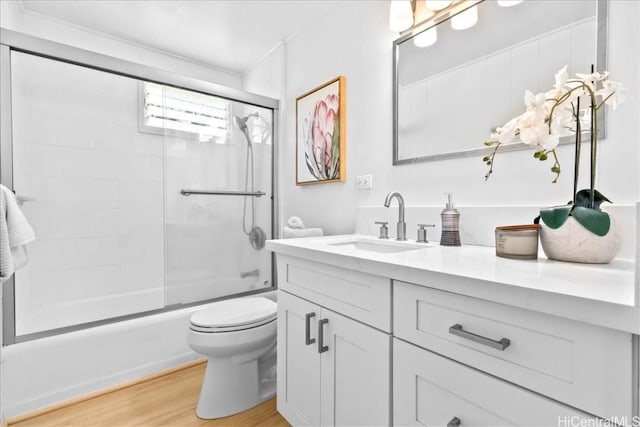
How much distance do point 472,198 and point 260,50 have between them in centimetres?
206

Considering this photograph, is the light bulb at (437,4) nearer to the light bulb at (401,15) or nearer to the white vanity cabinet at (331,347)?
the light bulb at (401,15)

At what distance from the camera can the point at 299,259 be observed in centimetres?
116

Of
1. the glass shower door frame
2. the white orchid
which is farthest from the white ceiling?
the white orchid

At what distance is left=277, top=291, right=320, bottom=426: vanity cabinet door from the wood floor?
0.78 ft

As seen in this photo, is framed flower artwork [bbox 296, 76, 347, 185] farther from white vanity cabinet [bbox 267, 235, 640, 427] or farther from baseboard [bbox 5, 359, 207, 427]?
baseboard [bbox 5, 359, 207, 427]

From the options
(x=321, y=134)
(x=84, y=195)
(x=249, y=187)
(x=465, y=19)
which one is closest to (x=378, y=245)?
(x=321, y=134)

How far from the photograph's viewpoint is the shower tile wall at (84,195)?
5.79 feet

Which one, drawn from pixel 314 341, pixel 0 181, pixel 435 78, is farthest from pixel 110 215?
pixel 435 78

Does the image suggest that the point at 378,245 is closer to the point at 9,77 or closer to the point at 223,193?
the point at 223,193

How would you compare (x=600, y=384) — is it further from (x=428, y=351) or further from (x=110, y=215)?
(x=110, y=215)

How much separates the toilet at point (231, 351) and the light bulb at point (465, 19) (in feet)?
5.04

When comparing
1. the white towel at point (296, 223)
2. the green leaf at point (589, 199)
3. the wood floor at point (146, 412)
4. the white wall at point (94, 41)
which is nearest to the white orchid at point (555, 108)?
the green leaf at point (589, 199)

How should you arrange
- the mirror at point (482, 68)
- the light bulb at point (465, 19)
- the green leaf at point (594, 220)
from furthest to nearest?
the light bulb at point (465, 19)
the mirror at point (482, 68)
the green leaf at point (594, 220)

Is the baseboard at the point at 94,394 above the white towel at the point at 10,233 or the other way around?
the other way around
